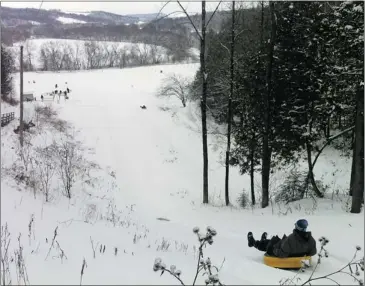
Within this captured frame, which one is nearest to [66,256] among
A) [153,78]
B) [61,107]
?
[61,107]

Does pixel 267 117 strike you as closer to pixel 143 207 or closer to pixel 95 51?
pixel 143 207

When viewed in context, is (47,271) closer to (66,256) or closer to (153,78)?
(66,256)

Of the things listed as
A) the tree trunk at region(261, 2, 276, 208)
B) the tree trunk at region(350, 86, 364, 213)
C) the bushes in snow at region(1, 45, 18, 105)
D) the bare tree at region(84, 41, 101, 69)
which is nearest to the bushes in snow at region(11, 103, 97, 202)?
the bushes in snow at region(1, 45, 18, 105)

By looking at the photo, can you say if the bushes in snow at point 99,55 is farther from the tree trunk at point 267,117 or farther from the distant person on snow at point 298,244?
the distant person on snow at point 298,244

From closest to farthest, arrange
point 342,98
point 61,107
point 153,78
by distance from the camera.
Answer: point 342,98 → point 61,107 → point 153,78

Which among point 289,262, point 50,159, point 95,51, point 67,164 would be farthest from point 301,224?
point 95,51

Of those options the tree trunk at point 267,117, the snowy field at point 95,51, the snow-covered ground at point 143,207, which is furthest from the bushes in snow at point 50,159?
the snowy field at point 95,51

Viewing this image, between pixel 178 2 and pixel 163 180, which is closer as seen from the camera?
pixel 178 2

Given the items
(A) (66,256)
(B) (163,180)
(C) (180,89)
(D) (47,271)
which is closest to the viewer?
(D) (47,271)
